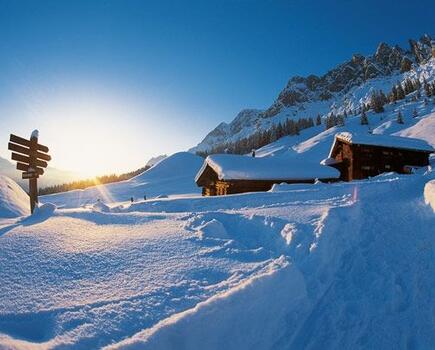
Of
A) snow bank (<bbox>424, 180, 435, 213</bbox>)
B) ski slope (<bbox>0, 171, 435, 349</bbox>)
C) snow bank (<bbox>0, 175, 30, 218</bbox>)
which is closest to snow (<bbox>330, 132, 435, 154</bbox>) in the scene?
snow bank (<bbox>424, 180, 435, 213</bbox>)

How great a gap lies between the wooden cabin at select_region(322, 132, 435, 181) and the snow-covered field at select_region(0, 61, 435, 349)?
58.7 feet

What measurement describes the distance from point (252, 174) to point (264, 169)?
1.82 m

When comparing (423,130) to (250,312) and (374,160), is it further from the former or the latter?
(250,312)

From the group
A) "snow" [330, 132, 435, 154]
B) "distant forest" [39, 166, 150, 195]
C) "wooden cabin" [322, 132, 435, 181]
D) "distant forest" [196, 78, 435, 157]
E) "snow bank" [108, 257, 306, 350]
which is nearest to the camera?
"snow bank" [108, 257, 306, 350]

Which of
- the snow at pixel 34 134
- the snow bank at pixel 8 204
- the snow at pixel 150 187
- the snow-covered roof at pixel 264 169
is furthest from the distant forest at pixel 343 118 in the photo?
the snow at pixel 34 134

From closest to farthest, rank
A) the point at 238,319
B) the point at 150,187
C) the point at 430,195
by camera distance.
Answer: the point at 238,319
the point at 430,195
the point at 150,187

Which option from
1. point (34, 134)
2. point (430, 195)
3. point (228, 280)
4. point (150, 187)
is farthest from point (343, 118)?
point (228, 280)

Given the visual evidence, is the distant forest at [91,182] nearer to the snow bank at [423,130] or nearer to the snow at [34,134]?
the snow bank at [423,130]

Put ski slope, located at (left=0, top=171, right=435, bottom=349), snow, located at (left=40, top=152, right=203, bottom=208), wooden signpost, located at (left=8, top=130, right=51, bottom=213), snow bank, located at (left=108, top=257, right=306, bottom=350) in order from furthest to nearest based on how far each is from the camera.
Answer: snow, located at (left=40, top=152, right=203, bottom=208), wooden signpost, located at (left=8, top=130, right=51, bottom=213), ski slope, located at (left=0, top=171, right=435, bottom=349), snow bank, located at (left=108, top=257, right=306, bottom=350)

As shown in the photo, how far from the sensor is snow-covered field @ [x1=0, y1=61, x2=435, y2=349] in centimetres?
360

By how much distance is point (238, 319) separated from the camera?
4012 millimetres

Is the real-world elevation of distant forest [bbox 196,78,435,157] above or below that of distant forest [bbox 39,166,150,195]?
above

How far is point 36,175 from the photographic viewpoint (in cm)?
1202

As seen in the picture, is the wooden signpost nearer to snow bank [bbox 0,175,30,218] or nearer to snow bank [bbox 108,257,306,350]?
snow bank [bbox 0,175,30,218]
